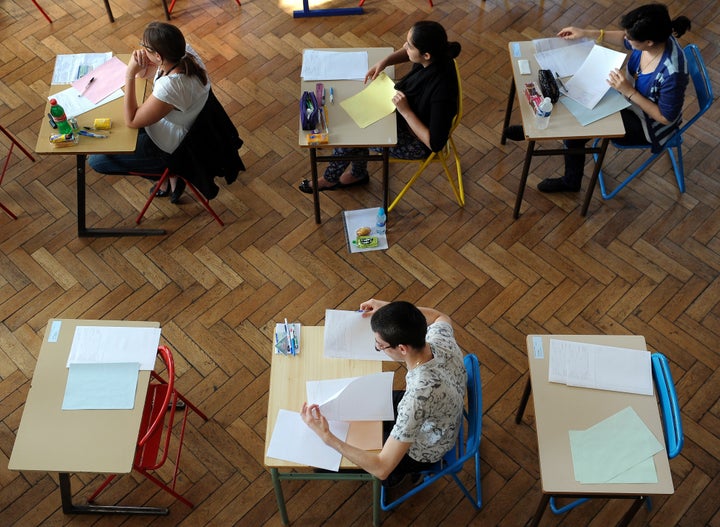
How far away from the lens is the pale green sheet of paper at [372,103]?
368cm

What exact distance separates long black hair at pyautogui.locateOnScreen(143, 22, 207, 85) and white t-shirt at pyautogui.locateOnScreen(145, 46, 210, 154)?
0.21ft

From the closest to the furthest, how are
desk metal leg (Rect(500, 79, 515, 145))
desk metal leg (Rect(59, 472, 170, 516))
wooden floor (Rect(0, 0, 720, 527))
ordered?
1. desk metal leg (Rect(59, 472, 170, 516))
2. wooden floor (Rect(0, 0, 720, 527))
3. desk metal leg (Rect(500, 79, 515, 145))

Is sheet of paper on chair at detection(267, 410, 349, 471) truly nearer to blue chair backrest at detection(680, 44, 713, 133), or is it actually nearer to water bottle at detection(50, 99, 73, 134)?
water bottle at detection(50, 99, 73, 134)

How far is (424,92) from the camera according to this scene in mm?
3596

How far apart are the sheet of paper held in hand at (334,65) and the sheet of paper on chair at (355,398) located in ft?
6.18

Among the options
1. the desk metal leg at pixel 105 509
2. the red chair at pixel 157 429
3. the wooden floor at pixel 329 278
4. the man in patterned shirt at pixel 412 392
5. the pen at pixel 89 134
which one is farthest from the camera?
the pen at pixel 89 134

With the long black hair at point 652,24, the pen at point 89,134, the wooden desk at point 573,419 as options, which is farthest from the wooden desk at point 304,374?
the long black hair at point 652,24

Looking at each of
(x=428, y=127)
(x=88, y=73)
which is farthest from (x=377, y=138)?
(x=88, y=73)

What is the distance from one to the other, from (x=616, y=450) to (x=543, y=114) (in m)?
1.81

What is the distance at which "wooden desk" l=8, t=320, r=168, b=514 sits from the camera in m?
2.65

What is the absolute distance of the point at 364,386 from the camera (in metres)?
2.71

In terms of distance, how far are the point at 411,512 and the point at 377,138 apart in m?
1.88

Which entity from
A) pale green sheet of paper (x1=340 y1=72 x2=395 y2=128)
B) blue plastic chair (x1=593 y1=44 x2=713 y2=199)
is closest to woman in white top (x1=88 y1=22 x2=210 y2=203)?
pale green sheet of paper (x1=340 y1=72 x2=395 y2=128)

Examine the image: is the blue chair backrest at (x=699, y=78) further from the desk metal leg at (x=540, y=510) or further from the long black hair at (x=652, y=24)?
the desk metal leg at (x=540, y=510)
